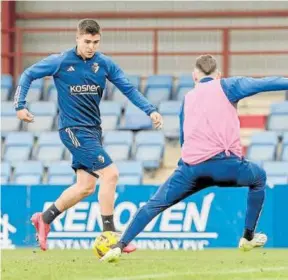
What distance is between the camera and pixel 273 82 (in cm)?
1050

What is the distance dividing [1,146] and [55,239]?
5.30 m

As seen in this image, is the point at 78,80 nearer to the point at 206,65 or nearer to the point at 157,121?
the point at 157,121

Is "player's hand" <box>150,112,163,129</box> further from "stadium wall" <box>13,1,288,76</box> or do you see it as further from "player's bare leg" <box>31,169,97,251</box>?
"stadium wall" <box>13,1,288,76</box>

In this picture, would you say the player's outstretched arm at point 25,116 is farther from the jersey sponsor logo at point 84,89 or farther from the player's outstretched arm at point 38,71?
the jersey sponsor logo at point 84,89

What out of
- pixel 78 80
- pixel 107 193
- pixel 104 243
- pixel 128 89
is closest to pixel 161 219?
pixel 107 193

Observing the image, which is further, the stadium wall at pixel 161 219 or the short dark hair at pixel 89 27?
the stadium wall at pixel 161 219

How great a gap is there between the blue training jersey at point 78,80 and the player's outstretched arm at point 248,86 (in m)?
1.46

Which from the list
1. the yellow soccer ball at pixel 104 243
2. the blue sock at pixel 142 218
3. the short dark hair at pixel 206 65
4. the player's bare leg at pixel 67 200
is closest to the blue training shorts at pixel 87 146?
the player's bare leg at pixel 67 200

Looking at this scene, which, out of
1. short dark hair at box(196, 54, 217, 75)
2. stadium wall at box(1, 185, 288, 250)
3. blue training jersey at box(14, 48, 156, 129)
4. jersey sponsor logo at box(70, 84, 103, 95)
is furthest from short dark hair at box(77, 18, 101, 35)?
stadium wall at box(1, 185, 288, 250)

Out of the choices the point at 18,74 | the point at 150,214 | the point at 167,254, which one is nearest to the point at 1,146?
the point at 18,74

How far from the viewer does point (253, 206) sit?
11.1m

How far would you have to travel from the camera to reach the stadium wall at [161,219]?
16.3 metres

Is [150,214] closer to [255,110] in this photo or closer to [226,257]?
[226,257]

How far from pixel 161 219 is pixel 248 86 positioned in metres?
6.05
